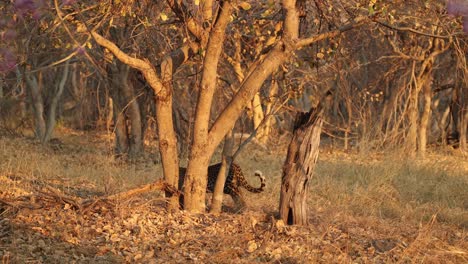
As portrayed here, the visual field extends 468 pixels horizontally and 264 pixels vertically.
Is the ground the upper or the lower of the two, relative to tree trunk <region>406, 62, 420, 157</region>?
lower

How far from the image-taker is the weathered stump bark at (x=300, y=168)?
648 centimetres

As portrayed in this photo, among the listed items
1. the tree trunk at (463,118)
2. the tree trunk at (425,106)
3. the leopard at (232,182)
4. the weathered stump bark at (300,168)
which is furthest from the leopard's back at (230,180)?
the tree trunk at (463,118)

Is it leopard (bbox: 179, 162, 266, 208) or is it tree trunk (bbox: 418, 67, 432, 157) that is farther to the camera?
tree trunk (bbox: 418, 67, 432, 157)

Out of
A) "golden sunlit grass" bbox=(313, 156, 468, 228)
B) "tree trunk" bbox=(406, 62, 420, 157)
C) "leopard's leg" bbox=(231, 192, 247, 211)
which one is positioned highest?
"tree trunk" bbox=(406, 62, 420, 157)

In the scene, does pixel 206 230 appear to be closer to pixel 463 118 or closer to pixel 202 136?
pixel 202 136

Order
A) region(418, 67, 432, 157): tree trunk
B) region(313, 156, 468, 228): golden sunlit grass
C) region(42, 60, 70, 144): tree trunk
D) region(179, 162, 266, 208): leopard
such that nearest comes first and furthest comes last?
region(179, 162, 266, 208): leopard
region(313, 156, 468, 228): golden sunlit grass
region(418, 67, 432, 157): tree trunk
region(42, 60, 70, 144): tree trunk

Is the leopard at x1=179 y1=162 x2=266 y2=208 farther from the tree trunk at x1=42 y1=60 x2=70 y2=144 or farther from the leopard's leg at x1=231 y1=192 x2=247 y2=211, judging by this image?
the tree trunk at x1=42 y1=60 x2=70 y2=144

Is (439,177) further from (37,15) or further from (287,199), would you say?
(37,15)

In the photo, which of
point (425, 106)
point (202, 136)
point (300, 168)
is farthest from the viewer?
point (425, 106)

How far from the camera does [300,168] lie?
6492mm

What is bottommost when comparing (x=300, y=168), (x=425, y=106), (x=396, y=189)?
(x=396, y=189)

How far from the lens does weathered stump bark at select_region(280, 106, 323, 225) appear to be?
21.3 ft

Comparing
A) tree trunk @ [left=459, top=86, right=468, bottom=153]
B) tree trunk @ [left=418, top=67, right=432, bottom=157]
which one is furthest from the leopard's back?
tree trunk @ [left=459, top=86, right=468, bottom=153]

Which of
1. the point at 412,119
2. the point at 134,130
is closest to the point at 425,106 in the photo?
the point at 412,119
